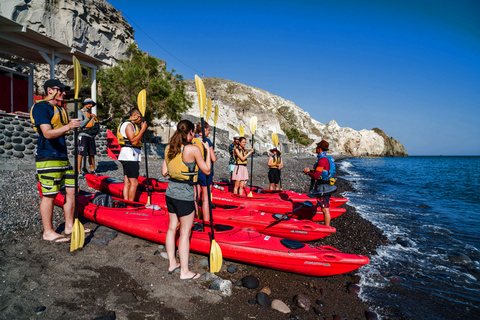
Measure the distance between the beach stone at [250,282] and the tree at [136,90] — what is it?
13.2m

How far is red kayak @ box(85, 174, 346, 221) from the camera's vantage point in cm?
622

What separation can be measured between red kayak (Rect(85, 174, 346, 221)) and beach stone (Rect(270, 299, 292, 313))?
3114mm

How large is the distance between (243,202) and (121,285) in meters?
3.78

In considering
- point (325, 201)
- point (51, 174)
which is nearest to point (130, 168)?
point (51, 174)

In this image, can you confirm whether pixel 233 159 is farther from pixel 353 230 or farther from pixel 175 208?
pixel 175 208

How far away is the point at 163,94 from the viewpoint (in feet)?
49.2

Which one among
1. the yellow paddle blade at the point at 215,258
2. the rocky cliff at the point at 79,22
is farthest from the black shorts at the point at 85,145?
the rocky cliff at the point at 79,22

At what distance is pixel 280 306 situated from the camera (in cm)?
300

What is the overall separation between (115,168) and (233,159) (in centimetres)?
561

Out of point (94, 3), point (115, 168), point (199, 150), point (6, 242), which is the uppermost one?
point (94, 3)

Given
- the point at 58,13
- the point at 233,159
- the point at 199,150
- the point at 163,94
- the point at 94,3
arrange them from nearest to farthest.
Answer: the point at 199,150, the point at 233,159, the point at 163,94, the point at 58,13, the point at 94,3

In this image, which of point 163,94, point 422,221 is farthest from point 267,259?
point 163,94

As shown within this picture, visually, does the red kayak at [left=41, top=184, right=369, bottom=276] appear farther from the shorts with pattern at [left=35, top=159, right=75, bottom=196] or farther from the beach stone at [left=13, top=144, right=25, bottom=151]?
the beach stone at [left=13, top=144, right=25, bottom=151]

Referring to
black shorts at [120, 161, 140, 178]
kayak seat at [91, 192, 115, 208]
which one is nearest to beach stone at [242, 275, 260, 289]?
black shorts at [120, 161, 140, 178]
